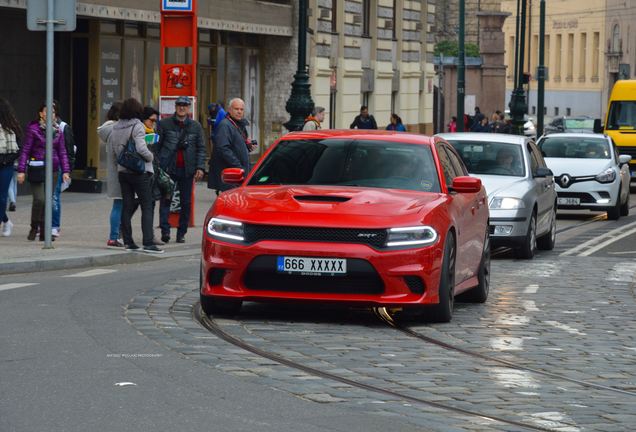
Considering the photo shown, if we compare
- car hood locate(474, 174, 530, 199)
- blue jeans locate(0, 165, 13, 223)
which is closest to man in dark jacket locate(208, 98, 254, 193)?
Answer: blue jeans locate(0, 165, 13, 223)

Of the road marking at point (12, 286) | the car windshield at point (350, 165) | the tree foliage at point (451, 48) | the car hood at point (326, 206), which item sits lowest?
the road marking at point (12, 286)

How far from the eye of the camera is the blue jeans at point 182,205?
19.5 m

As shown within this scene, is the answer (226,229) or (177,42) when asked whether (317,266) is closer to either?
(226,229)

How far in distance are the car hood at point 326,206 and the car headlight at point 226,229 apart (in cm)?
5

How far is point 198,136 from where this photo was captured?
19328mm

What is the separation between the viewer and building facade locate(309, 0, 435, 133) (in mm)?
41031

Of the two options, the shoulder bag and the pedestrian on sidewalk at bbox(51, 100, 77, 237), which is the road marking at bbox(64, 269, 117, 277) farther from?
the pedestrian on sidewalk at bbox(51, 100, 77, 237)

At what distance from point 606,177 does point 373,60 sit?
18.8 metres

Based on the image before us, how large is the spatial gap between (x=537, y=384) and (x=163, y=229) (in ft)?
35.1

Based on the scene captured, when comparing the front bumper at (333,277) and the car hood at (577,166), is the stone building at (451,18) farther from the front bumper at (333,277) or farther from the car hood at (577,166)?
the front bumper at (333,277)

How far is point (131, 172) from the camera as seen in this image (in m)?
17.5

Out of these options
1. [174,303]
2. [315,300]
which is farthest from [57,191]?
[315,300]

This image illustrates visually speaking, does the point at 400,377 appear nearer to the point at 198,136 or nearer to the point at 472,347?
the point at 472,347

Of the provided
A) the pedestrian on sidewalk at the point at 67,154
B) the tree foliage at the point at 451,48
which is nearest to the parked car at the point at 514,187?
the pedestrian on sidewalk at the point at 67,154
